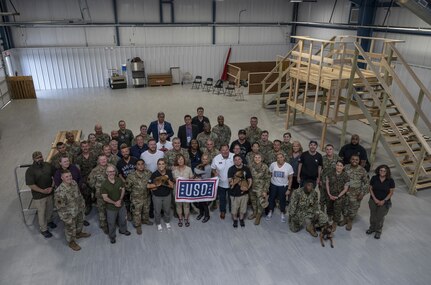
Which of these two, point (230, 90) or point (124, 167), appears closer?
point (124, 167)

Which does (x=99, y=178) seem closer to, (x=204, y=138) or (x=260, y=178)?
(x=204, y=138)

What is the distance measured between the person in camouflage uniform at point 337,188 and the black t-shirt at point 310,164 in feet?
0.88

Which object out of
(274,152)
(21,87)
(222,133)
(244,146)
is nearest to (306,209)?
(274,152)

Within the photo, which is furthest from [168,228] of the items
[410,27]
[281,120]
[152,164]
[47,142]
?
[410,27]

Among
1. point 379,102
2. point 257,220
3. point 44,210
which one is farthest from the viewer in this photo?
point 379,102

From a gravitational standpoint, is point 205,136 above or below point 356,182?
above

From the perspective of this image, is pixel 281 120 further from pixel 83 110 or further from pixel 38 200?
pixel 38 200

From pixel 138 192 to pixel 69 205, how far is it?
113cm

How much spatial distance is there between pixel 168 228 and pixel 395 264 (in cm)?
403

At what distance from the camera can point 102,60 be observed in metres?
18.6

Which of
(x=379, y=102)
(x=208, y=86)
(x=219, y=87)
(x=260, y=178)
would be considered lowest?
(x=208, y=86)

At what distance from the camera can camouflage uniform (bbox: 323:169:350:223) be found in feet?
19.2

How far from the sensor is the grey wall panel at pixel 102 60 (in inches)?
696

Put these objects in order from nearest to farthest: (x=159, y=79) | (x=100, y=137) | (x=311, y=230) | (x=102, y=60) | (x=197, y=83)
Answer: (x=311, y=230), (x=100, y=137), (x=102, y=60), (x=159, y=79), (x=197, y=83)
